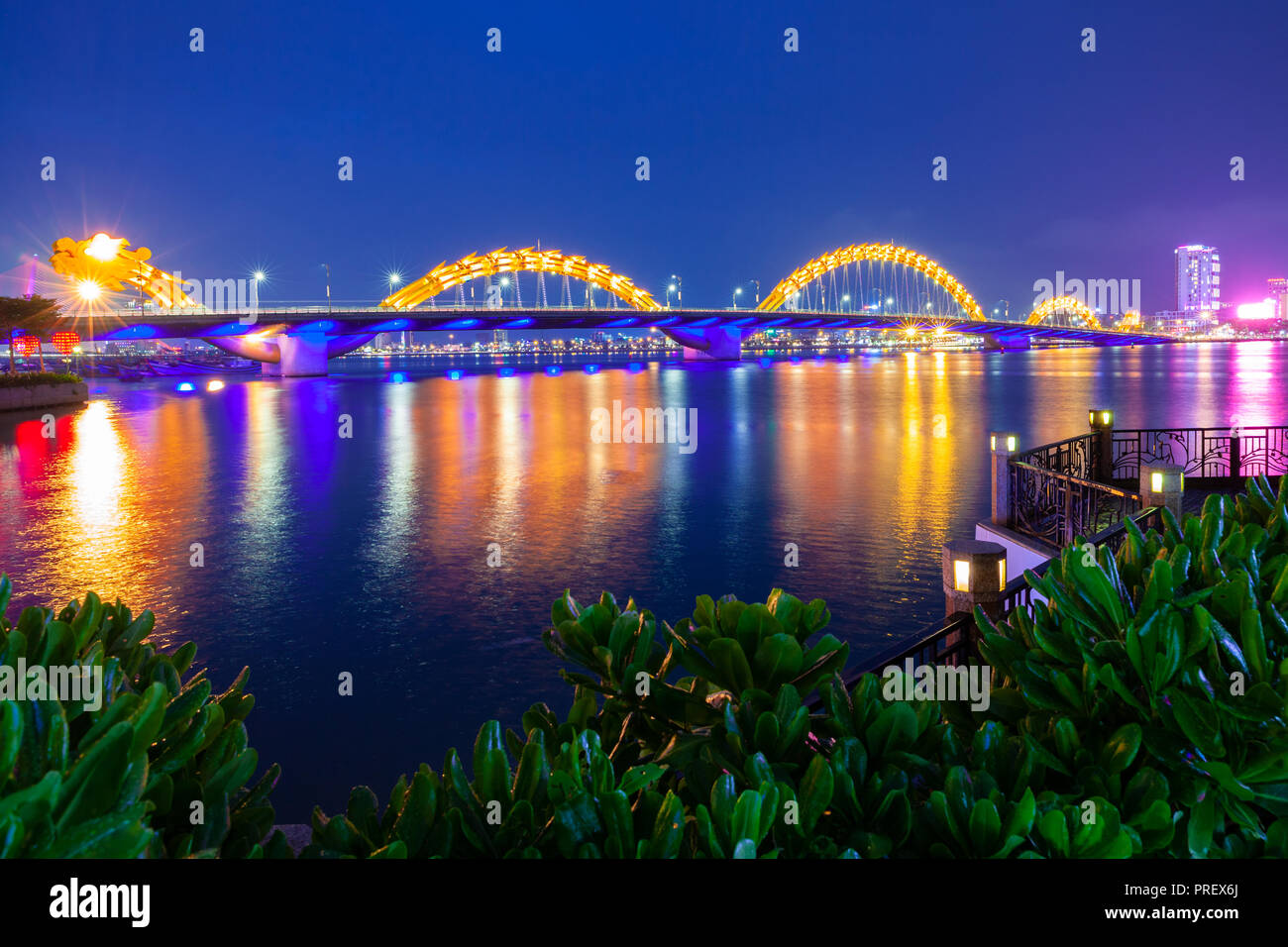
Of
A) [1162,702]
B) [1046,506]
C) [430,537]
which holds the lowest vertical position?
[430,537]

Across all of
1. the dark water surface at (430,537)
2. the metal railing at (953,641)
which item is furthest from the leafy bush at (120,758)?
the dark water surface at (430,537)

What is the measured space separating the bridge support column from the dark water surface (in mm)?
41601

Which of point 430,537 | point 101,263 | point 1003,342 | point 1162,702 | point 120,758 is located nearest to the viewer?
point 120,758

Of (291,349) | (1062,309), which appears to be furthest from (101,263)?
(1062,309)

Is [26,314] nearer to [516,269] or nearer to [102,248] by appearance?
[102,248]

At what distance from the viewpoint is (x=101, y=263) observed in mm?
78000

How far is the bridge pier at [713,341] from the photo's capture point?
11469 cm

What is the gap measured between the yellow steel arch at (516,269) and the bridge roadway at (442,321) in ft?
27.0

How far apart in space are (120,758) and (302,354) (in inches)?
3378

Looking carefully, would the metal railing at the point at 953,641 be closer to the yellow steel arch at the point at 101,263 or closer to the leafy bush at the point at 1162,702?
the leafy bush at the point at 1162,702

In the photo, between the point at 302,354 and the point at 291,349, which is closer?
the point at 291,349
